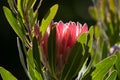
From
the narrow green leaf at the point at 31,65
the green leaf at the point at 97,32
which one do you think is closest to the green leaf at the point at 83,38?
the narrow green leaf at the point at 31,65

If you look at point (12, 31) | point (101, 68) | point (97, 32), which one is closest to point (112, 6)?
point (97, 32)

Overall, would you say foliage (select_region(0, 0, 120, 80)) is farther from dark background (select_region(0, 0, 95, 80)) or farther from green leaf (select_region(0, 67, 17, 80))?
dark background (select_region(0, 0, 95, 80))

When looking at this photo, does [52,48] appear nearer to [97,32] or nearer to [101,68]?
[101,68]

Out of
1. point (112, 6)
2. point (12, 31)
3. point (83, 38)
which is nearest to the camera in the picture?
point (83, 38)

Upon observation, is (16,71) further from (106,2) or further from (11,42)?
(106,2)

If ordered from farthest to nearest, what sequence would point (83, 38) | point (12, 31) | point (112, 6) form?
1. point (12, 31)
2. point (112, 6)
3. point (83, 38)

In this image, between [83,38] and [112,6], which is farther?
[112,6]

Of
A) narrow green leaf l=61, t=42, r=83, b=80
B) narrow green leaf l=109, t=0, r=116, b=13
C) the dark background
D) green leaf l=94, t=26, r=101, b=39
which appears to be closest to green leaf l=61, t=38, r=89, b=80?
narrow green leaf l=61, t=42, r=83, b=80

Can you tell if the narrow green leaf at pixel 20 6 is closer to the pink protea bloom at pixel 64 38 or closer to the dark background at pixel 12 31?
the pink protea bloom at pixel 64 38

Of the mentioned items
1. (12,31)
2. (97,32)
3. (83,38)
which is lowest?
(12,31)
